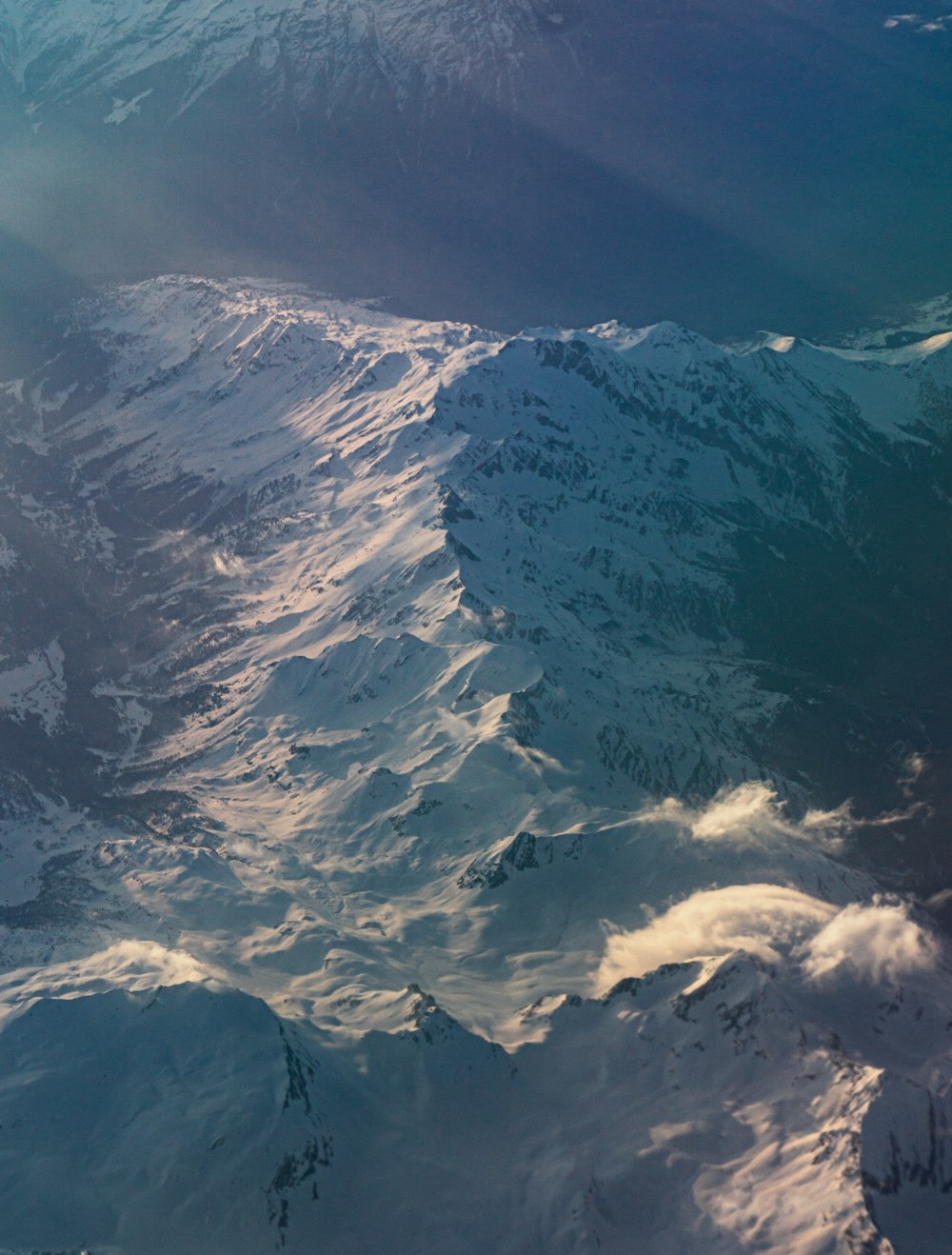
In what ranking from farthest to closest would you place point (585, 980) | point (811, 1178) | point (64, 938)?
point (64, 938) < point (585, 980) < point (811, 1178)

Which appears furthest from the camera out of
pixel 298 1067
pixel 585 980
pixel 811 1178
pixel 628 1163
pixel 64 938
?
pixel 64 938

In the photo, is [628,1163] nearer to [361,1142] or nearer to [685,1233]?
[685,1233]

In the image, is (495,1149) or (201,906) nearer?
(495,1149)

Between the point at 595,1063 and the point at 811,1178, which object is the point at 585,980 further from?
the point at 811,1178

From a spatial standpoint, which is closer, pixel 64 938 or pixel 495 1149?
pixel 495 1149

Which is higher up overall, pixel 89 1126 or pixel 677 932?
pixel 89 1126

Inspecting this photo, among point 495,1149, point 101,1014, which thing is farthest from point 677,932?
point 101,1014

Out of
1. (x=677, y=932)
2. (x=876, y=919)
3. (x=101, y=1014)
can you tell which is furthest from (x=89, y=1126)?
(x=876, y=919)

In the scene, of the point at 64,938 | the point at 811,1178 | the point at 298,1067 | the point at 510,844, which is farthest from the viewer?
the point at 510,844

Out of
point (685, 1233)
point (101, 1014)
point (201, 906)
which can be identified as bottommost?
point (201, 906)
